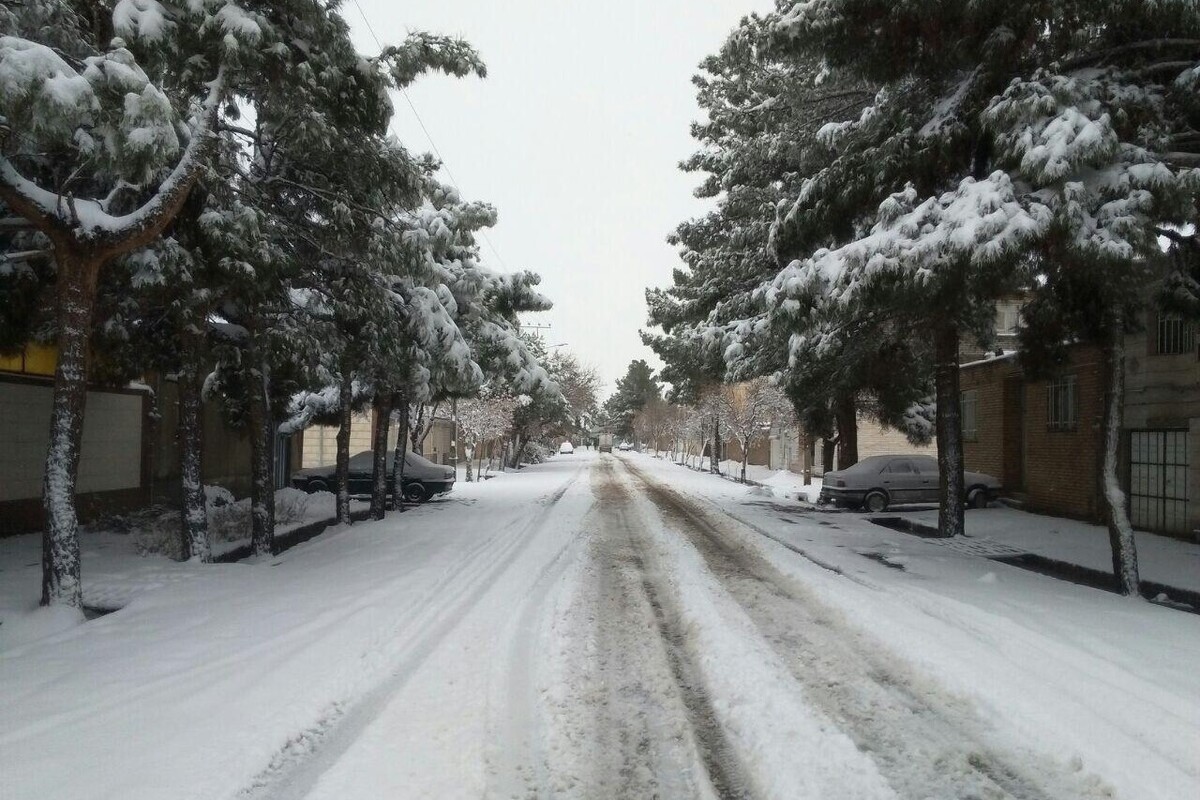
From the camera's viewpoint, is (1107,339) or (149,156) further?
(1107,339)

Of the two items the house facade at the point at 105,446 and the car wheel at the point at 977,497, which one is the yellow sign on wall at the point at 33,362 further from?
the car wheel at the point at 977,497

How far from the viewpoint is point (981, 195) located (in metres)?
7.89

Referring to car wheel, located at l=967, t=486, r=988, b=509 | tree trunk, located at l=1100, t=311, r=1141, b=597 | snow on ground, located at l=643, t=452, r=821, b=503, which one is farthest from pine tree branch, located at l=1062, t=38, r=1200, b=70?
snow on ground, located at l=643, t=452, r=821, b=503

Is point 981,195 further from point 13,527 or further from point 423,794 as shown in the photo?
point 13,527

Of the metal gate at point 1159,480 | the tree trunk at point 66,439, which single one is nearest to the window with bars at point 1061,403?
the metal gate at point 1159,480

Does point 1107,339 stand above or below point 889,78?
below

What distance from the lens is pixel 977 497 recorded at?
727 inches

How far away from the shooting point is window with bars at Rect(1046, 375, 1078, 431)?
1666cm

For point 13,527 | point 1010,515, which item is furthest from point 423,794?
point 1010,515

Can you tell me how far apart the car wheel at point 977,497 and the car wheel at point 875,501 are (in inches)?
75.0

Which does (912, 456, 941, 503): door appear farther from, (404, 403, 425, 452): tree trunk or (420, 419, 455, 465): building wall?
(420, 419, 455, 465): building wall

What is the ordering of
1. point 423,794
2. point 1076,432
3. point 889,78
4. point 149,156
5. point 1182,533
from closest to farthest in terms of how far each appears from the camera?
point 423,794, point 149,156, point 889,78, point 1182,533, point 1076,432

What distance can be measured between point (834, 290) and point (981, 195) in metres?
1.73

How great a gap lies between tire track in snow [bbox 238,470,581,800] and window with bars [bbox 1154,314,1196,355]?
1218cm
